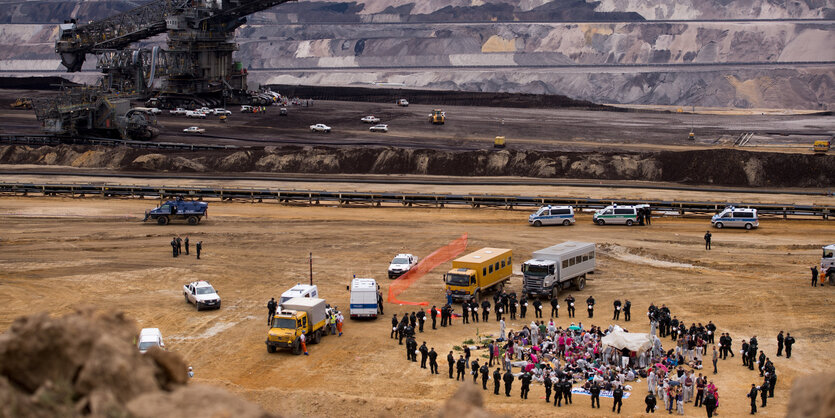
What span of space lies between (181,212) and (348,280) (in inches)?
705

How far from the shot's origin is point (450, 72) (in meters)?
180

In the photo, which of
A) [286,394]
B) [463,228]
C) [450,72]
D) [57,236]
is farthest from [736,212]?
[450,72]

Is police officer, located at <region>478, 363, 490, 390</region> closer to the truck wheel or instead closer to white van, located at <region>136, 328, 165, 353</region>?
white van, located at <region>136, 328, 165, 353</region>

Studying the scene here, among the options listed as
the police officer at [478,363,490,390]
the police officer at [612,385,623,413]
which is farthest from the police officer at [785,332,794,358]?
the police officer at [478,363,490,390]

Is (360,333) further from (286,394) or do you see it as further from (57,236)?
(57,236)

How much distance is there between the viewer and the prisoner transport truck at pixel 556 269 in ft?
131

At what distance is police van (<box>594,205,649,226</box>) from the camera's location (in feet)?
187

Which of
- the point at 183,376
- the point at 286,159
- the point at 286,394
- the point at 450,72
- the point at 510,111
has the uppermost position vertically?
the point at 450,72

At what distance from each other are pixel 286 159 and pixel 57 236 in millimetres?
30200

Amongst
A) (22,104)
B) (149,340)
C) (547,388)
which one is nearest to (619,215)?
(547,388)

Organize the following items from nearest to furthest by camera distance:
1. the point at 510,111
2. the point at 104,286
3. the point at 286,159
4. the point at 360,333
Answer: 1. the point at 360,333
2. the point at 104,286
3. the point at 286,159
4. the point at 510,111

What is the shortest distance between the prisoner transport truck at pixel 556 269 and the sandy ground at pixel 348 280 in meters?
0.95

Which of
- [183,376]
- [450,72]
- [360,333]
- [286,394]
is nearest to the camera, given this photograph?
[183,376]

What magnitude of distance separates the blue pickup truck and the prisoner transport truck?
25794 mm
